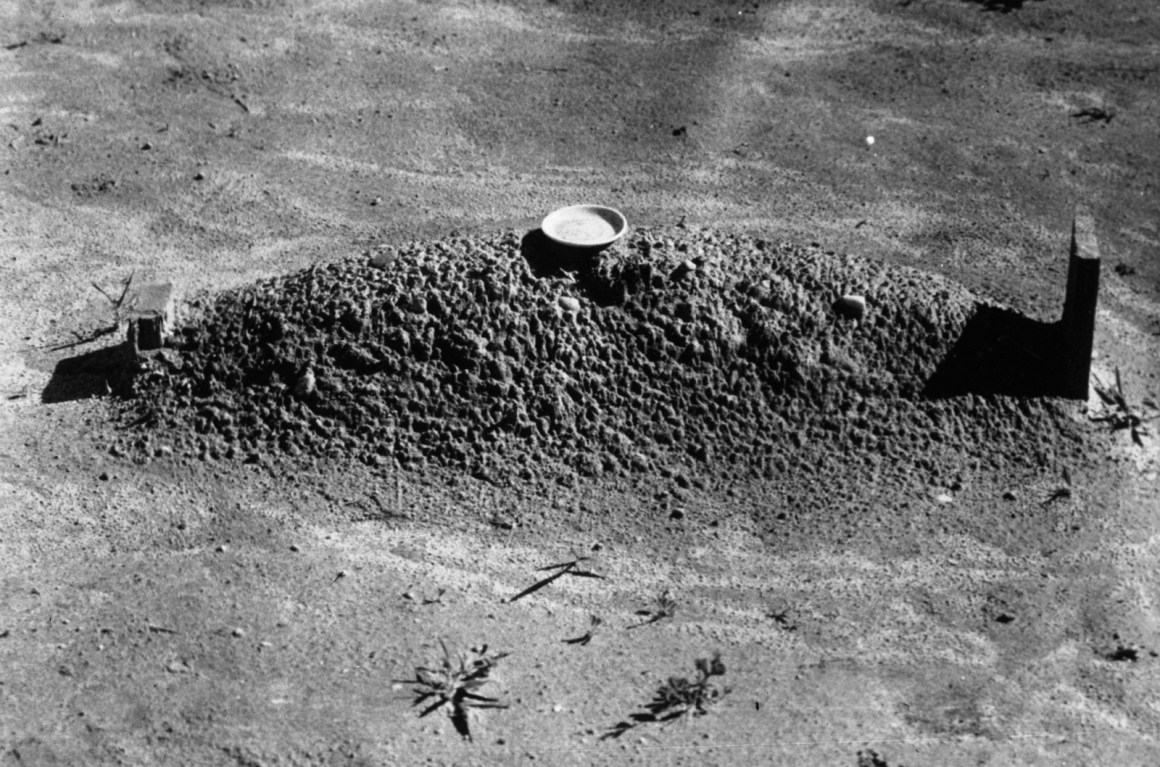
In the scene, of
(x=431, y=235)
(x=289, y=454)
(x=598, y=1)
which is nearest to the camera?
(x=289, y=454)

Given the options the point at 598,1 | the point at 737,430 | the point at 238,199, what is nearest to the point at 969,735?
the point at 737,430

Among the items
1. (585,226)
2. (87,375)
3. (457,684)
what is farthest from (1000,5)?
(457,684)

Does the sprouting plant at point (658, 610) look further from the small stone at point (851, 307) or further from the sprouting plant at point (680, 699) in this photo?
the small stone at point (851, 307)

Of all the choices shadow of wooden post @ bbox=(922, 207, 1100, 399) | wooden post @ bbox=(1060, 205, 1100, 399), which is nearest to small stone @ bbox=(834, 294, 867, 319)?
shadow of wooden post @ bbox=(922, 207, 1100, 399)

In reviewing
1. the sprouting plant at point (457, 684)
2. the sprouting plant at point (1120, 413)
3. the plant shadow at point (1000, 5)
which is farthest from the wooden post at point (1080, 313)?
the plant shadow at point (1000, 5)

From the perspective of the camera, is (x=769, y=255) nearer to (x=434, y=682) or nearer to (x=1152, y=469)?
(x=1152, y=469)

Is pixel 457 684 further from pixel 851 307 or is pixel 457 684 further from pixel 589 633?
pixel 851 307

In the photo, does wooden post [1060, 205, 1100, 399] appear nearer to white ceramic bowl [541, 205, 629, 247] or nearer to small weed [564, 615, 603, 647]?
white ceramic bowl [541, 205, 629, 247]
